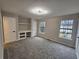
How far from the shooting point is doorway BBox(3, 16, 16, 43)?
15.9 feet

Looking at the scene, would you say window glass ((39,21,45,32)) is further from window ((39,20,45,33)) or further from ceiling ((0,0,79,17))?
ceiling ((0,0,79,17))

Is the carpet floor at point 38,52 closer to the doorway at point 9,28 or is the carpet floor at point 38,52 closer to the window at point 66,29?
the window at point 66,29

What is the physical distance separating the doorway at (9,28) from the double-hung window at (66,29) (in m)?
3.47

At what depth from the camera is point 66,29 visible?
4.47 m

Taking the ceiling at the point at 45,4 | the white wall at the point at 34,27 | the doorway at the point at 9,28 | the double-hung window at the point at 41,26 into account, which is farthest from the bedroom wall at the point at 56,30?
the doorway at the point at 9,28

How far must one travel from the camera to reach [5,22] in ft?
16.0

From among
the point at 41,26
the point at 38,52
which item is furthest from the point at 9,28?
the point at 41,26

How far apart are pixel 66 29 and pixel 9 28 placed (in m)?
3.94

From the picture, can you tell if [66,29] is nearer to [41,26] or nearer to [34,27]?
[41,26]

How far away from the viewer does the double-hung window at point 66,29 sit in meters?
4.20

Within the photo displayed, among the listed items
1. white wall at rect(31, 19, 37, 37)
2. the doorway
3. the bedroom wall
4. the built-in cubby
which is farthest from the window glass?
the doorway

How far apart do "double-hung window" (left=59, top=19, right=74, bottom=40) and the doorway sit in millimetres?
3468

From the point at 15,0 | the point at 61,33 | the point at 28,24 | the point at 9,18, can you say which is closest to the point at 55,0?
the point at 15,0

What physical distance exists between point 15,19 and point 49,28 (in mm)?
2818
